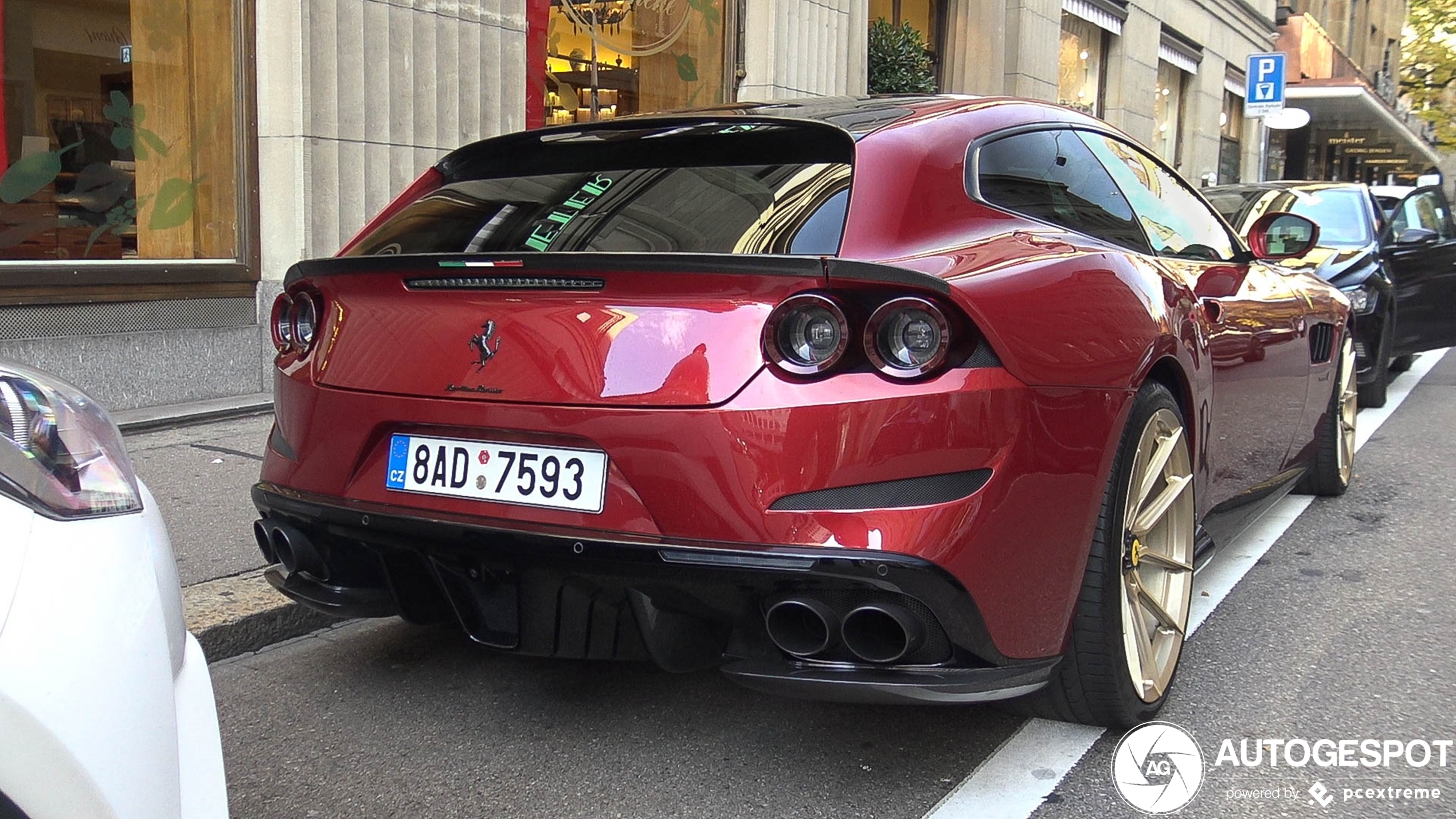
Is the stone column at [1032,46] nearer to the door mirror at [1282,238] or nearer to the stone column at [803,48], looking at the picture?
the stone column at [803,48]

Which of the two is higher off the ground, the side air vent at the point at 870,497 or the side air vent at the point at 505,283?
the side air vent at the point at 505,283

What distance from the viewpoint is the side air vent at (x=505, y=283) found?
260 centimetres

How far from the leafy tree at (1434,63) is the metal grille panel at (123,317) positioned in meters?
34.5

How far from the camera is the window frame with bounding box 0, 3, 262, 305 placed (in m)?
6.21

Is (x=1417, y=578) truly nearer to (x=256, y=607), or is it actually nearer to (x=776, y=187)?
(x=776, y=187)

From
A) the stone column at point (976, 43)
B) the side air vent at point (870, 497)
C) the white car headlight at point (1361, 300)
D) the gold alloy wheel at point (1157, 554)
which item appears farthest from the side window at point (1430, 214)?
the side air vent at point (870, 497)

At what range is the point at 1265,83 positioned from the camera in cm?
1614

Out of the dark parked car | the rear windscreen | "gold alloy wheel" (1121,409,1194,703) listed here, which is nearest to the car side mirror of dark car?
"gold alloy wheel" (1121,409,1194,703)

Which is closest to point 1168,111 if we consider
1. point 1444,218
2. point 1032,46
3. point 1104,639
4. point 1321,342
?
point 1032,46

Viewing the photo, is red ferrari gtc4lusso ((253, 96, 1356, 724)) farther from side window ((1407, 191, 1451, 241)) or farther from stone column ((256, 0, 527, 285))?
side window ((1407, 191, 1451, 241))

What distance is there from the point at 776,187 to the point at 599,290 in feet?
1.44

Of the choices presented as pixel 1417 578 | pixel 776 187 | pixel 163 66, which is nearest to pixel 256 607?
pixel 776 187

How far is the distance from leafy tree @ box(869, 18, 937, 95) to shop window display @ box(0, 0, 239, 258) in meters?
7.43

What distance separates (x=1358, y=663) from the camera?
11.9 feet
